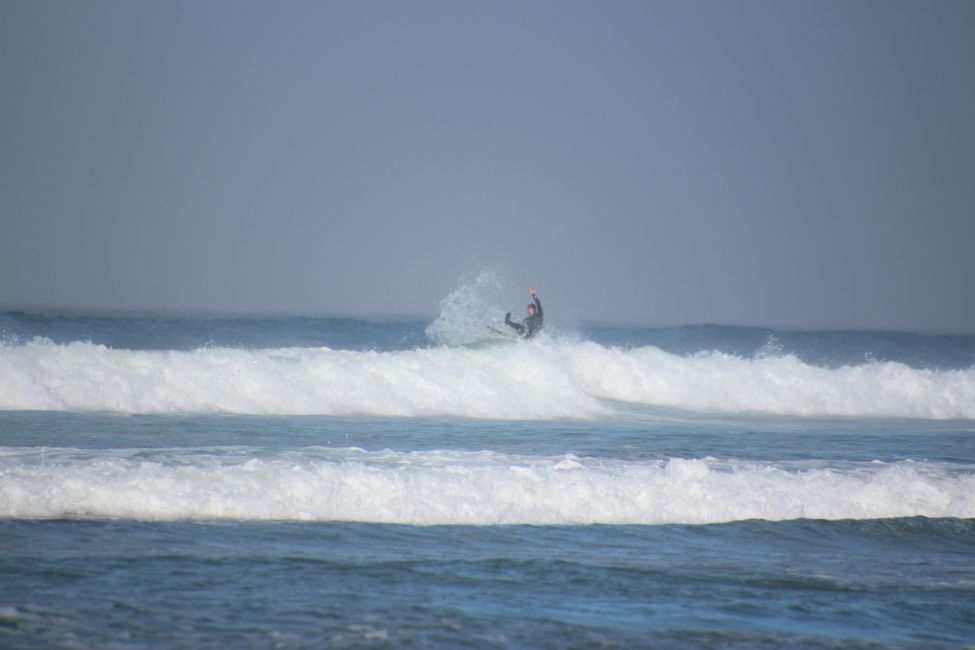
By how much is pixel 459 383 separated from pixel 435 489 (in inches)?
412

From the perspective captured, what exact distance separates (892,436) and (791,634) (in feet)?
38.8

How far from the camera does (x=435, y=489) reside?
912 cm

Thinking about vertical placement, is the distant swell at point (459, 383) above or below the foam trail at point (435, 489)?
above

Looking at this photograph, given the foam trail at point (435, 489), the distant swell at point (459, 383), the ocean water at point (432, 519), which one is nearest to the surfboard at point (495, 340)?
the distant swell at point (459, 383)

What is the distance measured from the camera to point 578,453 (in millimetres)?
12312

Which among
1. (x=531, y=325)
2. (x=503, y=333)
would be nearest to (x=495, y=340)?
(x=503, y=333)

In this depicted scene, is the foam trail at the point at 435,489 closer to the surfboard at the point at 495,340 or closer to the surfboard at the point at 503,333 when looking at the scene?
the surfboard at the point at 495,340

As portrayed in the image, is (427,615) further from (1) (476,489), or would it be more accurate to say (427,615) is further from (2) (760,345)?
(2) (760,345)

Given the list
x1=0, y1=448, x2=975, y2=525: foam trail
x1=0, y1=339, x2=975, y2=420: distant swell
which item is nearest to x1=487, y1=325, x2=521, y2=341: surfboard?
x1=0, y1=339, x2=975, y2=420: distant swell

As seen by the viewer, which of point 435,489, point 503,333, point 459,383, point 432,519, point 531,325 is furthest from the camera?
point 531,325

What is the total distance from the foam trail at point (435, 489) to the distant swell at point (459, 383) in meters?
6.32

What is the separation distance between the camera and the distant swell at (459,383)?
54.6ft

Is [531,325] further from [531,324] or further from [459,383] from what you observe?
[459,383]

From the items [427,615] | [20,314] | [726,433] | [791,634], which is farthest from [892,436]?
[20,314]
